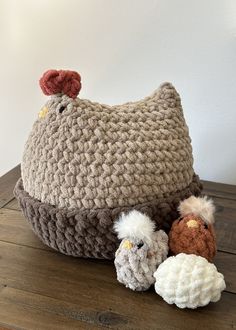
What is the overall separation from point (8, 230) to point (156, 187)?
0.27 metres

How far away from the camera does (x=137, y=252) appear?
0.51 m

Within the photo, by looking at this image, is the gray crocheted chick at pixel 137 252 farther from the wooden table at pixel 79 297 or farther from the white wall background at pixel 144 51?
the white wall background at pixel 144 51

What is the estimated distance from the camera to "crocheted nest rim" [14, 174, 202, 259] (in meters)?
0.54

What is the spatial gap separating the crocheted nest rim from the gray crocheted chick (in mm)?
23

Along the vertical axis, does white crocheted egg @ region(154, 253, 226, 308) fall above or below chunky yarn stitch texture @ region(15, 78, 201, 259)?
below

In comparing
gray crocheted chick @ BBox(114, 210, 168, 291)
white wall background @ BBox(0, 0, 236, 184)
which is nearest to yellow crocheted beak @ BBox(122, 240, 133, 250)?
gray crocheted chick @ BBox(114, 210, 168, 291)

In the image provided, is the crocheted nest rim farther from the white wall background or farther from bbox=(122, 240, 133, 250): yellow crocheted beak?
the white wall background

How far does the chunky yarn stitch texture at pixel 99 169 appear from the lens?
54 centimetres

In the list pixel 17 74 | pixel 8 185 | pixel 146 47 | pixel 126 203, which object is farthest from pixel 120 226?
pixel 17 74

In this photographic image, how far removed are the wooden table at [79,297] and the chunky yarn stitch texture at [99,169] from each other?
0.12ft

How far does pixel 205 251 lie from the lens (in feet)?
1.76

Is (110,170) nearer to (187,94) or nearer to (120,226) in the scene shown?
(120,226)

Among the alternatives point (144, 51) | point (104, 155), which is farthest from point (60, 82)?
point (144, 51)

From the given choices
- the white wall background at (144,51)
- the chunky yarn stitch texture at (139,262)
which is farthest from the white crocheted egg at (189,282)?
the white wall background at (144,51)
